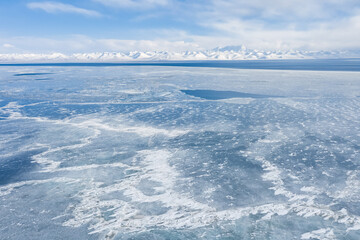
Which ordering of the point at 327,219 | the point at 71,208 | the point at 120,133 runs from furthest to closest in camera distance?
the point at 120,133 < the point at 71,208 < the point at 327,219

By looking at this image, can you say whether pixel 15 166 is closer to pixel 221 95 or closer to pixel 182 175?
pixel 182 175

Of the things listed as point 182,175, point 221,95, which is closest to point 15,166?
point 182,175

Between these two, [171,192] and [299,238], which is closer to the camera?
[299,238]

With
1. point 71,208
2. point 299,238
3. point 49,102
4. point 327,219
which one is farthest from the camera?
point 49,102

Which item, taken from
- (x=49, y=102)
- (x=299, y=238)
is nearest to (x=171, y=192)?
(x=299, y=238)

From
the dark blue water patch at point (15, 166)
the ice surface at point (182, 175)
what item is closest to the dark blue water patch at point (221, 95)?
the ice surface at point (182, 175)

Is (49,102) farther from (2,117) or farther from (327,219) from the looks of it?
(327,219)

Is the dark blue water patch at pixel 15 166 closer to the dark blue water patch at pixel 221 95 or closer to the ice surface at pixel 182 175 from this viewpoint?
the ice surface at pixel 182 175

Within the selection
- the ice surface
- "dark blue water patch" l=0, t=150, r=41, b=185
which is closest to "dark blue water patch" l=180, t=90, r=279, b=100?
the ice surface

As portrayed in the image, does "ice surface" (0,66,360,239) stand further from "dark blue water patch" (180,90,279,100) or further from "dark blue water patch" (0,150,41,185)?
"dark blue water patch" (180,90,279,100)

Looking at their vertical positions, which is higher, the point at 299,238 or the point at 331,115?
the point at 331,115
